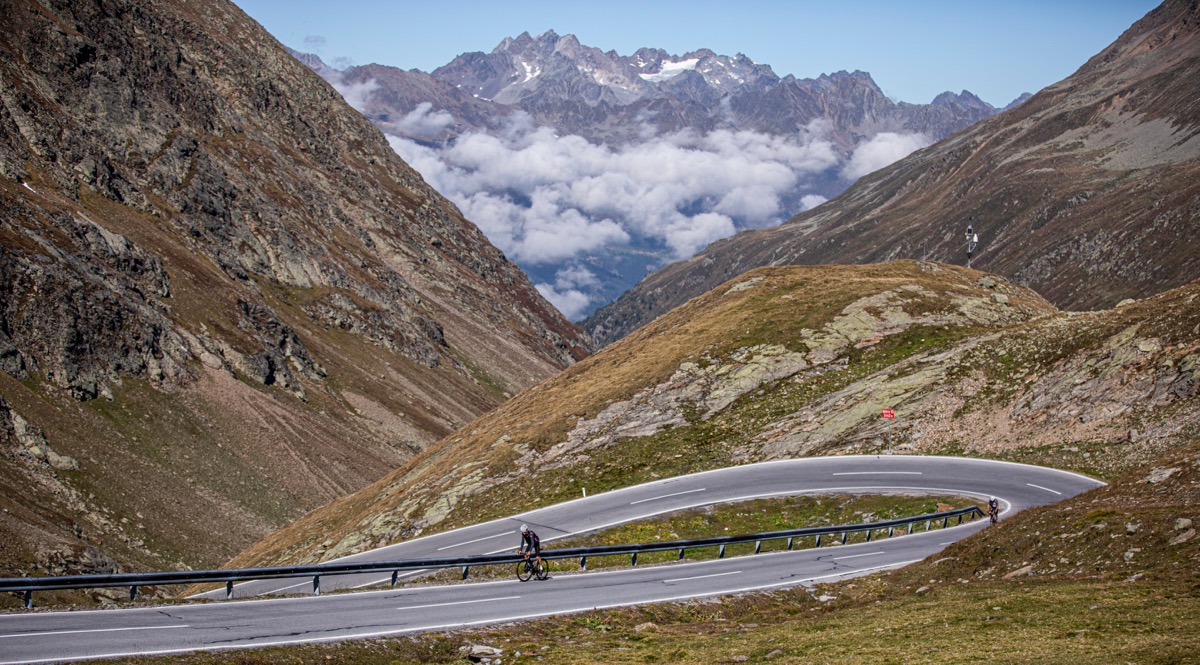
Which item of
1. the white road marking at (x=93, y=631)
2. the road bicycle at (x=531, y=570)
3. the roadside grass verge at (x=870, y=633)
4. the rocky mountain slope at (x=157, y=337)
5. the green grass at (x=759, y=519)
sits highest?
the rocky mountain slope at (x=157, y=337)

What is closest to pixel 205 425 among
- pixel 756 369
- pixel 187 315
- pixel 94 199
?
pixel 187 315

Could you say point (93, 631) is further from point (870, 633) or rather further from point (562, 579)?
point (870, 633)

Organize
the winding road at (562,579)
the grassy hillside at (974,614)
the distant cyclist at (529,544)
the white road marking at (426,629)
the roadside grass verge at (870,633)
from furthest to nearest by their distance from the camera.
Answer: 1. the distant cyclist at (529,544)
2. the winding road at (562,579)
3. the white road marking at (426,629)
4. the grassy hillside at (974,614)
5. the roadside grass verge at (870,633)

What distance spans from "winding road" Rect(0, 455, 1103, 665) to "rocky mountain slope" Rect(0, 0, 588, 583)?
40.5 meters

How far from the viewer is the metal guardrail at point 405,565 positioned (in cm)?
2788

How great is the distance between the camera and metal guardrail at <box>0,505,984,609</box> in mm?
27875

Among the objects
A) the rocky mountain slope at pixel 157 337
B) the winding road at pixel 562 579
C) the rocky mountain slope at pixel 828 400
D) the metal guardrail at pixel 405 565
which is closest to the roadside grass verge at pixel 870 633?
the winding road at pixel 562 579

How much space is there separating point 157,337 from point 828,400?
3767 inches

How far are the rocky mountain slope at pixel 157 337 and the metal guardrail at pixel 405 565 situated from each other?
134 ft

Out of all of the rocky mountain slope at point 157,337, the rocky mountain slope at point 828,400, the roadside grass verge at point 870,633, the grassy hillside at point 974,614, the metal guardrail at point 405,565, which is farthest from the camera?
the rocky mountain slope at point 157,337

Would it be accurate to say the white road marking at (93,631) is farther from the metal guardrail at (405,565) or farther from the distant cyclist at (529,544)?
the distant cyclist at (529,544)

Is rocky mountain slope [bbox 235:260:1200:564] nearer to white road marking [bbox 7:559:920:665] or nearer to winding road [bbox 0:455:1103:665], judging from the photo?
winding road [bbox 0:455:1103:665]

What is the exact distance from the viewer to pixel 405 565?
3422 cm

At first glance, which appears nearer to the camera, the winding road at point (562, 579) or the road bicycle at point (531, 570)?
the winding road at point (562, 579)
